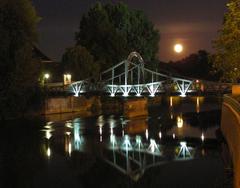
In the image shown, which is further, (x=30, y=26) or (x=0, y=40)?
(x=30, y=26)

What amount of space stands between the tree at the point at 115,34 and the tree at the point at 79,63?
2.94 meters

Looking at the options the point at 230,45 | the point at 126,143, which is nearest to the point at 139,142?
the point at 126,143

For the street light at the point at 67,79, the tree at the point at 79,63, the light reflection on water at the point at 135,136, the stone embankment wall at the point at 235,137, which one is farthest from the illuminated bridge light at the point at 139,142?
the street light at the point at 67,79

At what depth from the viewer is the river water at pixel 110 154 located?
85.8 feet

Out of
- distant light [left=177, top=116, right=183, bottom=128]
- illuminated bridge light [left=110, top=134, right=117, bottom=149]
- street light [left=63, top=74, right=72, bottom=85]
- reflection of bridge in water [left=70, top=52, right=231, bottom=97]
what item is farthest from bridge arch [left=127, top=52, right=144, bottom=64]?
illuminated bridge light [left=110, top=134, right=117, bottom=149]

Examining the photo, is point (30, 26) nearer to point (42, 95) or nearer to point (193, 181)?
point (42, 95)

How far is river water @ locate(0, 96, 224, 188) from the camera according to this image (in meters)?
26.1

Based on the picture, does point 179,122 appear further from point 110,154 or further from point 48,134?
point 110,154

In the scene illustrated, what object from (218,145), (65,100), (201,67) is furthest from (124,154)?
(201,67)

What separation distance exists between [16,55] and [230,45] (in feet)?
102

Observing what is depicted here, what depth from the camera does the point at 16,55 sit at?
53062 millimetres

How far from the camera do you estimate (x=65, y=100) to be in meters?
65.3

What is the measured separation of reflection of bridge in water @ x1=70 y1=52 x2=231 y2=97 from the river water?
9382 millimetres

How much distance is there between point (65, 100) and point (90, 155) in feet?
108
